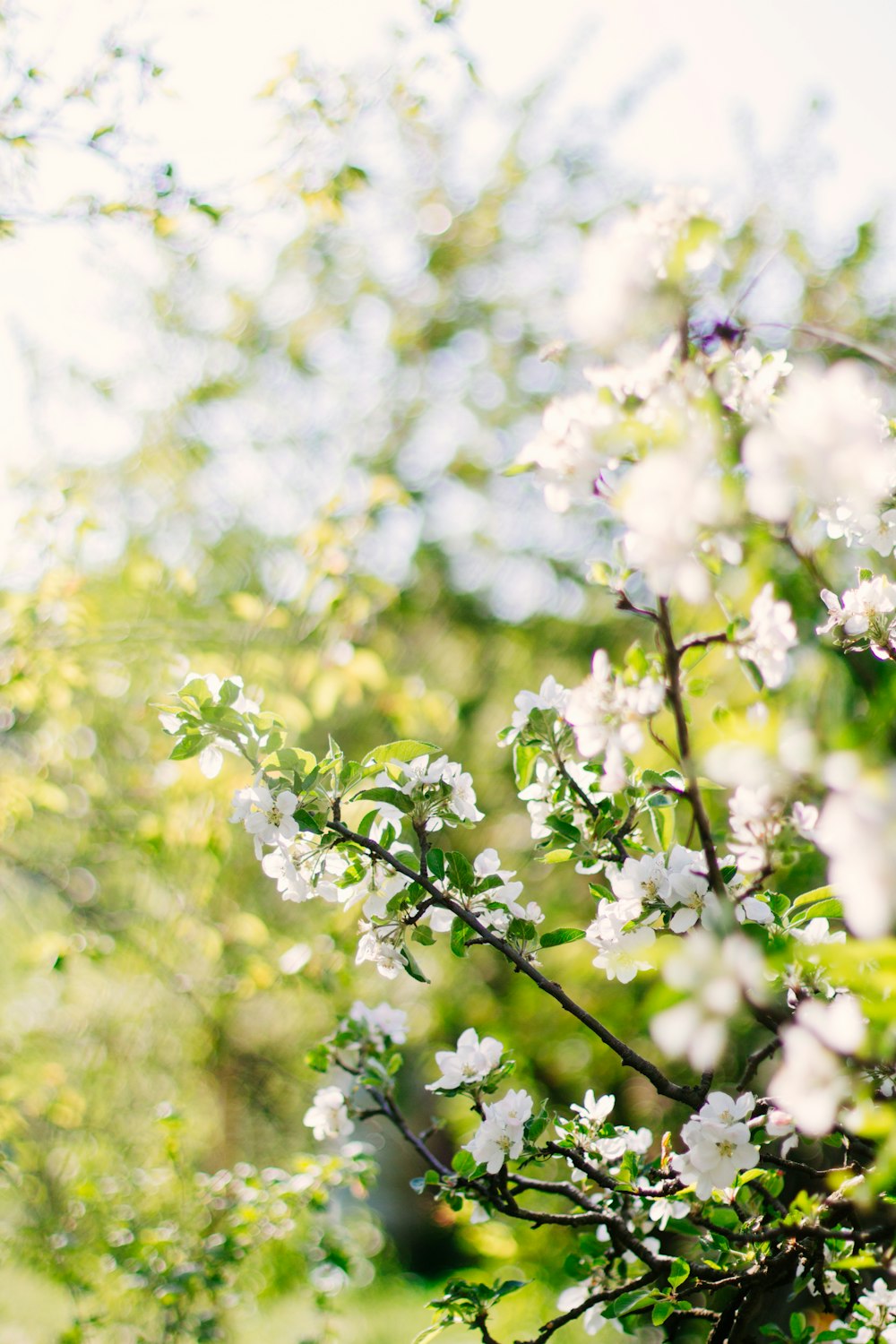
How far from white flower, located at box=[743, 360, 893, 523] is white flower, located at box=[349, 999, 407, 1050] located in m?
1.11

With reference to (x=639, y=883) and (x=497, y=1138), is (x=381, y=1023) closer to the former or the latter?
(x=497, y=1138)

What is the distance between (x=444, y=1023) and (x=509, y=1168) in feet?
8.74

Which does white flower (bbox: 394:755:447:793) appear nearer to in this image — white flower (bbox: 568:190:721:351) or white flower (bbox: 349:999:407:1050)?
white flower (bbox: 568:190:721:351)

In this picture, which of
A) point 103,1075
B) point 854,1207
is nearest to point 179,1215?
point 103,1075

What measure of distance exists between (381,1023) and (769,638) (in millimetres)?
1021

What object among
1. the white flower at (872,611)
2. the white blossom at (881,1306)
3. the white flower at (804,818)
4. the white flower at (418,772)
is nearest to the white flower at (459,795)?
the white flower at (418,772)

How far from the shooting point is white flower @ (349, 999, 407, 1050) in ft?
4.82

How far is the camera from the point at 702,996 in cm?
55

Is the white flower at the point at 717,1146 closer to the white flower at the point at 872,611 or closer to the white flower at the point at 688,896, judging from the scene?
the white flower at the point at 688,896

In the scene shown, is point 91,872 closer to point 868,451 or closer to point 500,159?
point 868,451

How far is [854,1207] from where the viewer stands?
921 millimetres

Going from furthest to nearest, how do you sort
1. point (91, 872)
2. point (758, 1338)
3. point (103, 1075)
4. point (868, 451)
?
point (103, 1075) → point (91, 872) → point (758, 1338) → point (868, 451)

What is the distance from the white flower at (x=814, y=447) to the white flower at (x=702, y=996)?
328 mm

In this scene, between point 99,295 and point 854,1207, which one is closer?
point 854,1207
